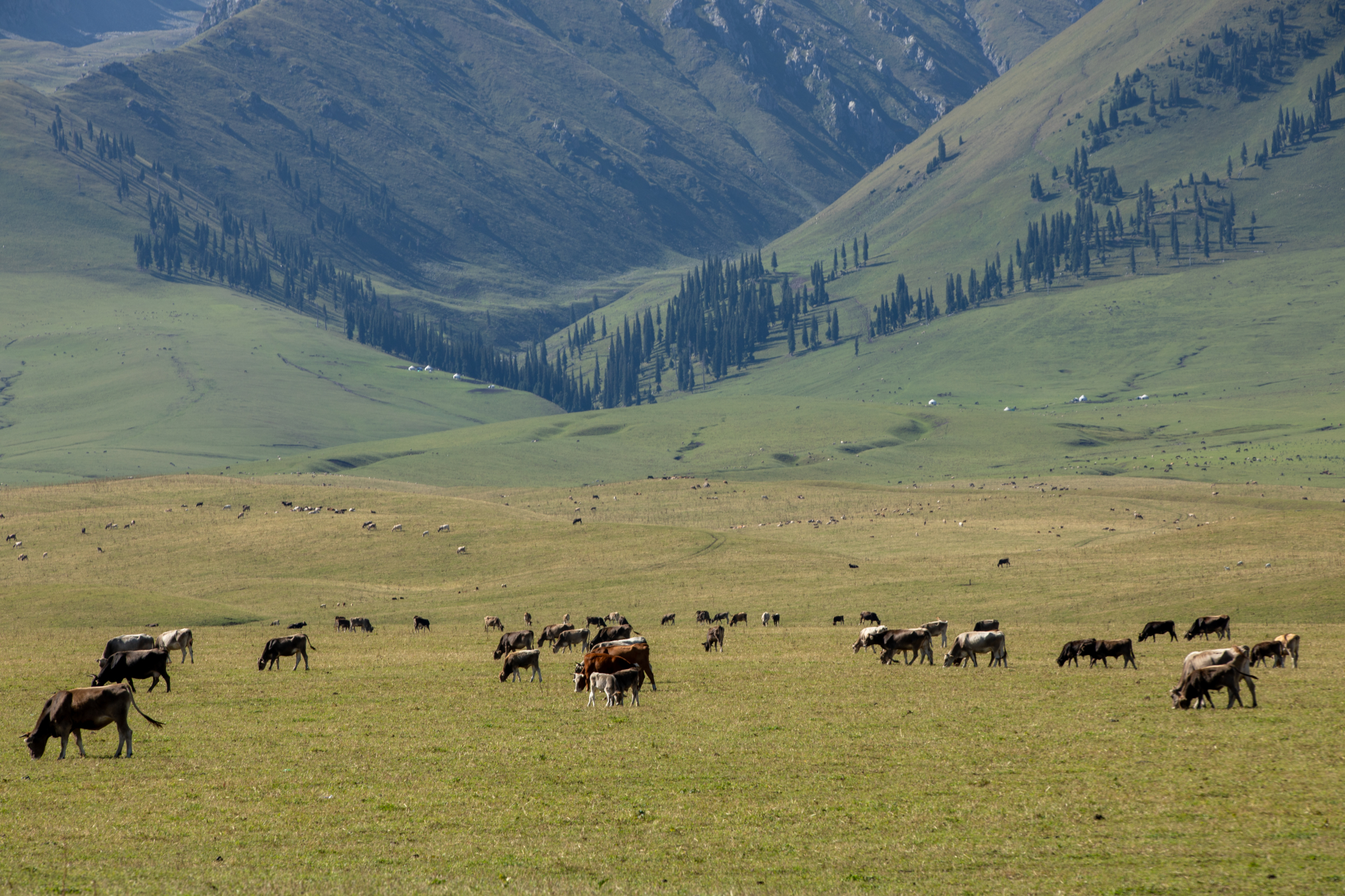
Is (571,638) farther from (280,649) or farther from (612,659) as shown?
(612,659)

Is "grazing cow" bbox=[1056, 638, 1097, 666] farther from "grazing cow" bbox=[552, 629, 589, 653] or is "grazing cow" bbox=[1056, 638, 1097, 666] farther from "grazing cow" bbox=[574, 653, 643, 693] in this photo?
"grazing cow" bbox=[552, 629, 589, 653]

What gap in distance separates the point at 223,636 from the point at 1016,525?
211 feet

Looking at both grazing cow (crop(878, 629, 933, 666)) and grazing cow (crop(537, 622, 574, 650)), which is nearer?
grazing cow (crop(878, 629, 933, 666))

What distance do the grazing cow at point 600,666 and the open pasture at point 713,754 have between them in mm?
620

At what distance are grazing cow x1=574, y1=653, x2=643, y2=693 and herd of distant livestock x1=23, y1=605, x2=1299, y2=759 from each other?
0.11ft

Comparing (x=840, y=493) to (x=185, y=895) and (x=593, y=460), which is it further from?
(x=185, y=895)

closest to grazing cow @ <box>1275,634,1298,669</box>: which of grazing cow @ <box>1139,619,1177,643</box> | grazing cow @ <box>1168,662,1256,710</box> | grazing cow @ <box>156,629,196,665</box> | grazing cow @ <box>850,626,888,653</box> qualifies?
grazing cow @ <box>1168,662,1256,710</box>

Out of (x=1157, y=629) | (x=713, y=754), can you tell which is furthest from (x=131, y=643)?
(x=1157, y=629)

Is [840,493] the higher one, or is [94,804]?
[840,493]

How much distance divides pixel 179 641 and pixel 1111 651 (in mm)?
32158

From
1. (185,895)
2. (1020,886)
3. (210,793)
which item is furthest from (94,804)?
(1020,886)

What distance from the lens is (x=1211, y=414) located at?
198 m

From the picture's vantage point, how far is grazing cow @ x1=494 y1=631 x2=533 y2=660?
43312 mm

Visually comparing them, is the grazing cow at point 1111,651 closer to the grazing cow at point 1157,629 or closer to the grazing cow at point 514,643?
the grazing cow at point 1157,629
